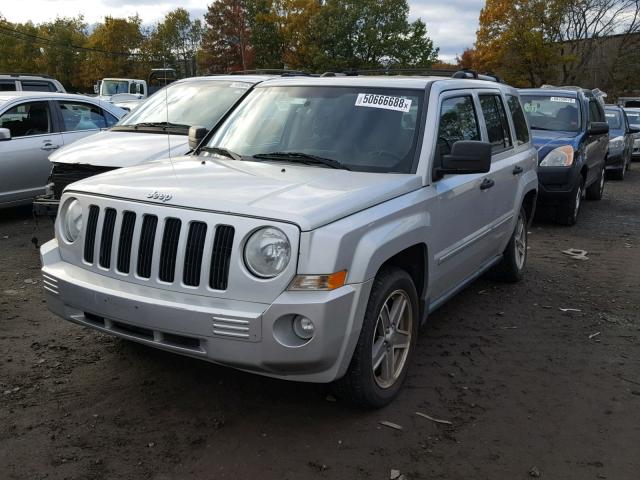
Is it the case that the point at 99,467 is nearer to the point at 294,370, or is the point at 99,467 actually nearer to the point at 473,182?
the point at 294,370

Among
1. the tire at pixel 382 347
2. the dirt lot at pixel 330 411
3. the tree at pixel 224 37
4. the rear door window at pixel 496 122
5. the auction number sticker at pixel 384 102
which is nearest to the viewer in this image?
the dirt lot at pixel 330 411

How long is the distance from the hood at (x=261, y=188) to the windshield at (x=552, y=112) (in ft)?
22.4

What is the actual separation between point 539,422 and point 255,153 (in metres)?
2.40

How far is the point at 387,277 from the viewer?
349cm

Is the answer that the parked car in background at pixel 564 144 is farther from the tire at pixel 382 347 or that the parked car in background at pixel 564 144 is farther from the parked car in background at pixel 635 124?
the parked car in background at pixel 635 124

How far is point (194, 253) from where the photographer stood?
10.4ft

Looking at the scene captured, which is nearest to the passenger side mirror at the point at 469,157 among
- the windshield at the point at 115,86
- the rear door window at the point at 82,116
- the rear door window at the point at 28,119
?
the rear door window at the point at 28,119

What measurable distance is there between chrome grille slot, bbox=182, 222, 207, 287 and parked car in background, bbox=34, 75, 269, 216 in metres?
2.66

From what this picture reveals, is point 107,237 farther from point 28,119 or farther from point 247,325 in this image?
point 28,119

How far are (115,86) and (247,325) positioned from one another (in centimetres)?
2786

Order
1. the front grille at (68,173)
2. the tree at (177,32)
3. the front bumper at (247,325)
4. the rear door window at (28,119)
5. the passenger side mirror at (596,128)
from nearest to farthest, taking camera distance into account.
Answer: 1. the front bumper at (247,325)
2. the front grille at (68,173)
3. the rear door window at (28,119)
4. the passenger side mirror at (596,128)
5. the tree at (177,32)

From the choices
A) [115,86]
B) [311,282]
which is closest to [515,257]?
[311,282]

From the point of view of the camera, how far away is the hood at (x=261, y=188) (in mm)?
3137

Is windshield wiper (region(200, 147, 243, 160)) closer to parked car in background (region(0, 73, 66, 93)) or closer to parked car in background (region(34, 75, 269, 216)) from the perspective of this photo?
parked car in background (region(34, 75, 269, 216))
